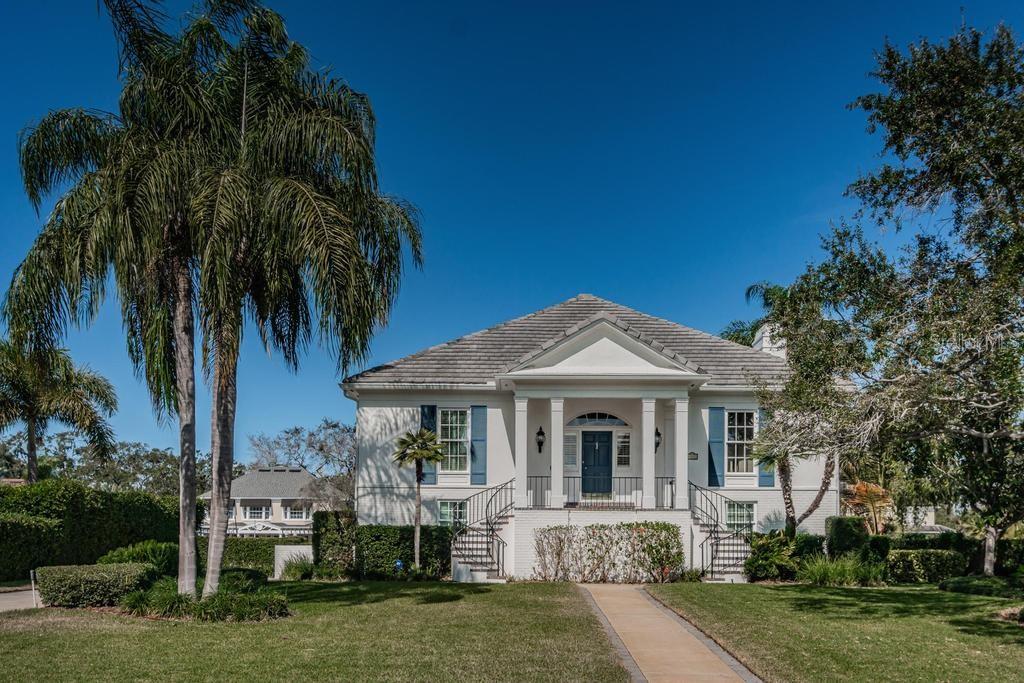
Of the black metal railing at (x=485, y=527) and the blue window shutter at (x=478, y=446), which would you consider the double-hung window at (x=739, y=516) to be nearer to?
the black metal railing at (x=485, y=527)

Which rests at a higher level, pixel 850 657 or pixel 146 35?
pixel 146 35

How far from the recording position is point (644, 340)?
2069cm

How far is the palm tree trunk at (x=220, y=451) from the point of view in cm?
1305

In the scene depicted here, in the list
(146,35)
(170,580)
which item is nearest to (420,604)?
(170,580)

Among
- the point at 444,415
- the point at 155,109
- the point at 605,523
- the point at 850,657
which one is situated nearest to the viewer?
the point at 850,657

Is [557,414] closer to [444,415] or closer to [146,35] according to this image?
Answer: [444,415]

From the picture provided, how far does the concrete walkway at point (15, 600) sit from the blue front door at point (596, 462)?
13.1 m

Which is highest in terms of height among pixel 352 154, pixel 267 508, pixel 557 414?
pixel 352 154

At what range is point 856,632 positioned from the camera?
38.6 feet

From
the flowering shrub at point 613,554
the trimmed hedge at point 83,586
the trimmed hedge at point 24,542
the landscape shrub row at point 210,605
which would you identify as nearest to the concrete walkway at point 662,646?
the flowering shrub at point 613,554

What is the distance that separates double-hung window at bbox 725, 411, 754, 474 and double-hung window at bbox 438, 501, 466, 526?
7.16 meters

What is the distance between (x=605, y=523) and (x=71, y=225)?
1284 cm

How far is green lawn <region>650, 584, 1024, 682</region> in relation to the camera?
30.0 feet

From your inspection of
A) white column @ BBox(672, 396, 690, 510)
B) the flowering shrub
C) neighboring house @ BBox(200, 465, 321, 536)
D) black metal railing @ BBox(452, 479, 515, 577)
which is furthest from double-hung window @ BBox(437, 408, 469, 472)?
neighboring house @ BBox(200, 465, 321, 536)
